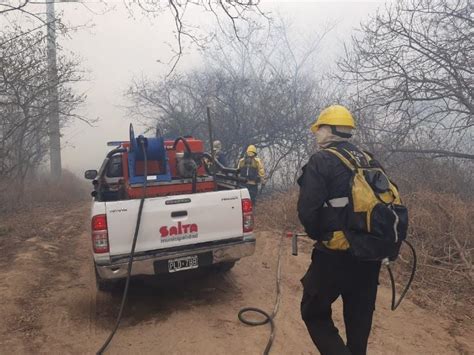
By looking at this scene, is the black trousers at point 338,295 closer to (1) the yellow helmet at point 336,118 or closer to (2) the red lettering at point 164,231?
(1) the yellow helmet at point 336,118

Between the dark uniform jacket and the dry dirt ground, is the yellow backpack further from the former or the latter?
the dry dirt ground

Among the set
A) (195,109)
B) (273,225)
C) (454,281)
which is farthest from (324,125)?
(195,109)

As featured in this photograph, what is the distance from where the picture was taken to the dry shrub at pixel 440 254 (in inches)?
196

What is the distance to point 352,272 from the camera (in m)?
2.63

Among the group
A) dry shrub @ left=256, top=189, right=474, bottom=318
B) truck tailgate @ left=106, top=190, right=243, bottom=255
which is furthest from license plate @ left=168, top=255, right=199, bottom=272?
dry shrub @ left=256, top=189, right=474, bottom=318

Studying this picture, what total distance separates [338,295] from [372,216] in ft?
2.05

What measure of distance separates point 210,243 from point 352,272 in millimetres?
2577

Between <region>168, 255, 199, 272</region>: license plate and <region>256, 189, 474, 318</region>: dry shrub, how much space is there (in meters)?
2.72

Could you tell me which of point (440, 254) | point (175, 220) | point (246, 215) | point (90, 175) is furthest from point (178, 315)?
point (440, 254)

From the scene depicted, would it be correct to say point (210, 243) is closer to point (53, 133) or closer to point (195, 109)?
point (53, 133)

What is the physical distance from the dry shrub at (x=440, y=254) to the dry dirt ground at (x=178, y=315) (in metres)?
0.41

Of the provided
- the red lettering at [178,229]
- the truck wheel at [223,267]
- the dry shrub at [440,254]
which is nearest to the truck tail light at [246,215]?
the red lettering at [178,229]

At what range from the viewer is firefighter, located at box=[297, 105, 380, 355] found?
2.60 meters

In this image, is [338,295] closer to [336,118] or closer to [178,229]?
[336,118]
